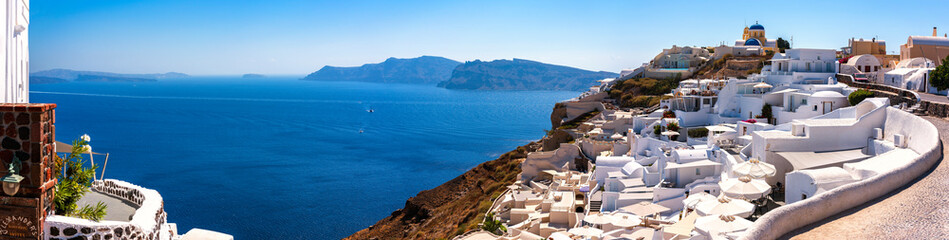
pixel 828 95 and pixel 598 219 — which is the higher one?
pixel 828 95

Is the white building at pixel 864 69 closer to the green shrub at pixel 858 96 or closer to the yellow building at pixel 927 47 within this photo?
the yellow building at pixel 927 47

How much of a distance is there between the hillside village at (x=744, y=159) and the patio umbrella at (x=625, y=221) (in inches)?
0.9

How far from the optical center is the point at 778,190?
14547 millimetres

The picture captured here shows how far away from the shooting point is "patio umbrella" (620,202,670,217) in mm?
15455

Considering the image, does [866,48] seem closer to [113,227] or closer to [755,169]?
[755,169]

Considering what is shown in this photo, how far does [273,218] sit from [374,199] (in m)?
6.97

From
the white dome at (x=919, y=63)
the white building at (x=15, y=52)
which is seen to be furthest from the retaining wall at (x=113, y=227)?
the white dome at (x=919, y=63)

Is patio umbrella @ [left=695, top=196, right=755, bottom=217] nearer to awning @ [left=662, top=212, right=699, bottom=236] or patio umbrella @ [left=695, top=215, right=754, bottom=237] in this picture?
awning @ [left=662, top=212, right=699, bottom=236]

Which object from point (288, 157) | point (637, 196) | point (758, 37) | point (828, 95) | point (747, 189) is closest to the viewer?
point (747, 189)

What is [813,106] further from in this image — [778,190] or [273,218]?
[273,218]

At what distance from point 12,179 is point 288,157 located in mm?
49784

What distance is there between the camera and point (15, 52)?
912 centimetres

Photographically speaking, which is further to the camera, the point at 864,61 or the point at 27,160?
the point at 864,61

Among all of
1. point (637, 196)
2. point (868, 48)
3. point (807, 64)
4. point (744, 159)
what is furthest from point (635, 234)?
point (868, 48)
